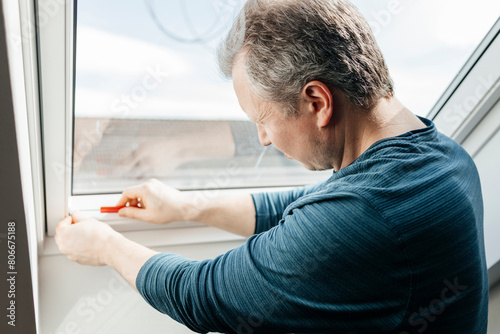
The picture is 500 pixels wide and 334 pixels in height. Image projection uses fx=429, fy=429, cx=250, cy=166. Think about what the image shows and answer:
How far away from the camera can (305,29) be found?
730 mm

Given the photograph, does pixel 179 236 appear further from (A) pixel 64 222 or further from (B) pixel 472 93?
(B) pixel 472 93

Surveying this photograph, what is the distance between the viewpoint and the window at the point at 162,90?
0.80 metres

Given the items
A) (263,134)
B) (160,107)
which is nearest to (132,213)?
(160,107)

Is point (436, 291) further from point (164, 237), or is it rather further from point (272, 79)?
point (164, 237)

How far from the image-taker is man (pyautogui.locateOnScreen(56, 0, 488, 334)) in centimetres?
66

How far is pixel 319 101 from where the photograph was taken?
2.52ft

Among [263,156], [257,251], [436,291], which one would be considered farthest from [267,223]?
[436,291]

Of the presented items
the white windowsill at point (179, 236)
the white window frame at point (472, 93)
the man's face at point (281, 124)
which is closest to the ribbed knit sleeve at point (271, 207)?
the white windowsill at point (179, 236)

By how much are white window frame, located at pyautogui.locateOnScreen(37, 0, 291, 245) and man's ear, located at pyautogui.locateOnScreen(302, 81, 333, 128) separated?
41cm

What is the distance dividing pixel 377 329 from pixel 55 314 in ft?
2.46

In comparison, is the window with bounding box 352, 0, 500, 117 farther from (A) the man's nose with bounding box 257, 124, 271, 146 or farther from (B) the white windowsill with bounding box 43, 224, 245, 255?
(B) the white windowsill with bounding box 43, 224, 245, 255

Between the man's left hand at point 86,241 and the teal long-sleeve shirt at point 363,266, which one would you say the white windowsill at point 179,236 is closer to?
the man's left hand at point 86,241

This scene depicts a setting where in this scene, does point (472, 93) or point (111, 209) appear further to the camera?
point (472, 93)

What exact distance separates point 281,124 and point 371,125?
165mm
